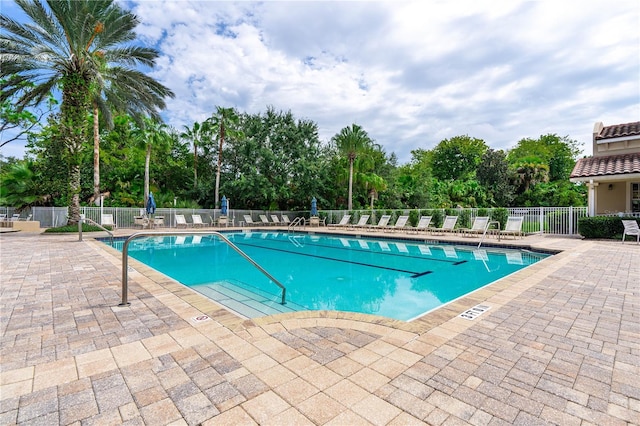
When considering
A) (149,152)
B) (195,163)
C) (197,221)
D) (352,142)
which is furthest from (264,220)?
(149,152)

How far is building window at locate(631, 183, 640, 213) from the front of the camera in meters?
14.1

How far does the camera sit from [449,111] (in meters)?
29.3

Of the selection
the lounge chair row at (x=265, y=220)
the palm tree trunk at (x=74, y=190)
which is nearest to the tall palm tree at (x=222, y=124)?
the lounge chair row at (x=265, y=220)

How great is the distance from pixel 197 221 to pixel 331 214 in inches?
358

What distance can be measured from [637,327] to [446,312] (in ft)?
A: 6.12

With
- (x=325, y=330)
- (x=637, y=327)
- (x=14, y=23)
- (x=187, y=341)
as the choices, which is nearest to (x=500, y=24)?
(x=637, y=327)

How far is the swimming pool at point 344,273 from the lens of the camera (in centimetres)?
568

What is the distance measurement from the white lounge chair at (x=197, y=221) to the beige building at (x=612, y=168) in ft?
65.3

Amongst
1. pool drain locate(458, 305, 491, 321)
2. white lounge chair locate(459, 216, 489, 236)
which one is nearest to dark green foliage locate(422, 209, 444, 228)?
white lounge chair locate(459, 216, 489, 236)

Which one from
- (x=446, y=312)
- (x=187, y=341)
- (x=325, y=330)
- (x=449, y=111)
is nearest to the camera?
(x=187, y=341)

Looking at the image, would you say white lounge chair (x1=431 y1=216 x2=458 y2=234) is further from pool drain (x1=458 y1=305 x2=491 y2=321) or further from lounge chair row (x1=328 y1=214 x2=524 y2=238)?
pool drain (x1=458 y1=305 x2=491 y2=321)

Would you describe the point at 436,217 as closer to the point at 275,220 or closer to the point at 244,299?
the point at 275,220

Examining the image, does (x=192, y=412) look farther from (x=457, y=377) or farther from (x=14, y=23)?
(x=14, y=23)

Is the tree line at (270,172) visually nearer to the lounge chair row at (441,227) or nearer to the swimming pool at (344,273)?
the lounge chair row at (441,227)
